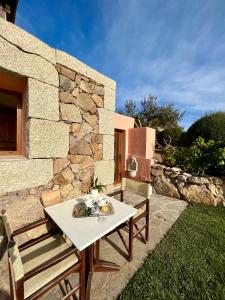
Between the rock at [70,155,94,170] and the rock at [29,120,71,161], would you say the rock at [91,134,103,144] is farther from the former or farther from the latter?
the rock at [29,120,71,161]

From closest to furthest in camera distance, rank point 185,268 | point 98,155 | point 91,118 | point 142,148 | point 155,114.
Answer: point 185,268, point 91,118, point 98,155, point 142,148, point 155,114

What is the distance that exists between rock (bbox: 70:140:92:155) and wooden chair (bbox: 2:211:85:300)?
127 cm

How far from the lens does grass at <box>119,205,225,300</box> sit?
1.62 m

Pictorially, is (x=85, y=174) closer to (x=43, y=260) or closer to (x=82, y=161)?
(x=82, y=161)

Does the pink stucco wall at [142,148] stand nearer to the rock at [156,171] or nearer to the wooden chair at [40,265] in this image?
the rock at [156,171]

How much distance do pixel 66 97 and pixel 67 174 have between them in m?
1.26

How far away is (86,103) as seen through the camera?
272 cm

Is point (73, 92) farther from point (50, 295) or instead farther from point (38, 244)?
point (50, 295)

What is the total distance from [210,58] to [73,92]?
13.6ft

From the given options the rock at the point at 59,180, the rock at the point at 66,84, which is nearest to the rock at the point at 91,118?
the rock at the point at 66,84

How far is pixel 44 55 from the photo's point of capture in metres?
2.10

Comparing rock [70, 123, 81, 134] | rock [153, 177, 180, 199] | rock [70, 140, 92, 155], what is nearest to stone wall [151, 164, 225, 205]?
rock [153, 177, 180, 199]

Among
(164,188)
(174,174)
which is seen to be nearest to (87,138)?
(174,174)

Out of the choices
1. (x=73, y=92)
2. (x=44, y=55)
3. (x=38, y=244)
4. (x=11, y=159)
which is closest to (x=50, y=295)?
(x=38, y=244)
